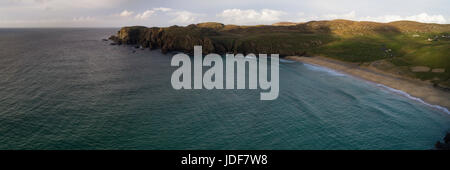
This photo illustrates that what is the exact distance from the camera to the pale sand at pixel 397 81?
59862mm

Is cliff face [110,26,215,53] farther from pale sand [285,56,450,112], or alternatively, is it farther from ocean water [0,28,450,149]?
ocean water [0,28,450,149]

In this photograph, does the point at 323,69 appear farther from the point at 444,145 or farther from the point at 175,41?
the point at 175,41

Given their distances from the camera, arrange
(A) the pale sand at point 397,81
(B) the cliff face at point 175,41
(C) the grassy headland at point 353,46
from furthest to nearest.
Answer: (B) the cliff face at point 175,41
(C) the grassy headland at point 353,46
(A) the pale sand at point 397,81

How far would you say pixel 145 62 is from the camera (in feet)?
359

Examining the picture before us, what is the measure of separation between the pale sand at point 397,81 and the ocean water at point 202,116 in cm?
451

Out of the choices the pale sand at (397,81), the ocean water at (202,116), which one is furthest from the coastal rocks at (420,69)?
the ocean water at (202,116)

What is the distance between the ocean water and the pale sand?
4514 mm

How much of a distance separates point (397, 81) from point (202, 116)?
221ft

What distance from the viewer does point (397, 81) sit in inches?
2963

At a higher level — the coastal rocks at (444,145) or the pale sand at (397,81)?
the pale sand at (397,81)

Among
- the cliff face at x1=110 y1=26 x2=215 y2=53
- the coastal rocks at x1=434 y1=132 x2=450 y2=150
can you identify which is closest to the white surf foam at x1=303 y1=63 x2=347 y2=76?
the coastal rocks at x1=434 y1=132 x2=450 y2=150

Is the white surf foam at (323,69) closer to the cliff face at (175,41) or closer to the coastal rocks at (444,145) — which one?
the coastal rocks at (444,145)

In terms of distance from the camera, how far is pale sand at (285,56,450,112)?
59.9m

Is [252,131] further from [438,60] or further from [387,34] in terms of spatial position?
[387,34]
